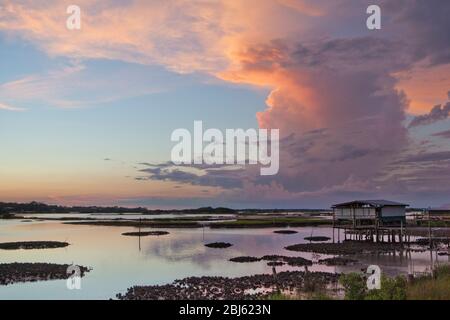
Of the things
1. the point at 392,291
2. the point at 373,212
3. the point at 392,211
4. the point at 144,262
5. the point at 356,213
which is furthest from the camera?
the point at 356,213

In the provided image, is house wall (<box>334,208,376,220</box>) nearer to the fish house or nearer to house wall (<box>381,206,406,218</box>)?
the fish house

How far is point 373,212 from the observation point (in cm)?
4919

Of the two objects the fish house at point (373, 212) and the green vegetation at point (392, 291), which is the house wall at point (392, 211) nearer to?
the fish house at point (373, 212)

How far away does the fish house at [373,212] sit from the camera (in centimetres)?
4897

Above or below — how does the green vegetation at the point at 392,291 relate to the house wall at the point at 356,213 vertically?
below

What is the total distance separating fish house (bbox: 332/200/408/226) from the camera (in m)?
49.0

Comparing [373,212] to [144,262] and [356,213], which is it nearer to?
[356,213]

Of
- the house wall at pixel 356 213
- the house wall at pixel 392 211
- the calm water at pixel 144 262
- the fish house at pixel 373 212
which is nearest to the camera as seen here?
the calm water at pixel 144 262

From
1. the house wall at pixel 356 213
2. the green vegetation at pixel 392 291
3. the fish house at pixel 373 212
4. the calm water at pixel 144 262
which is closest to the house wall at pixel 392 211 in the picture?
the fish house at pixel 373 212

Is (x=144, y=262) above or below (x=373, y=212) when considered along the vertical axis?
below

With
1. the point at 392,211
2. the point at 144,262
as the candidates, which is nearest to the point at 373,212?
the point at 392,211

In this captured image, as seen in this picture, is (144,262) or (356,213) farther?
(356,213)

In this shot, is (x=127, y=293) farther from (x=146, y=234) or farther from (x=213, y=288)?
(x=146, y=234)

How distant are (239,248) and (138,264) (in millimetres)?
13935
